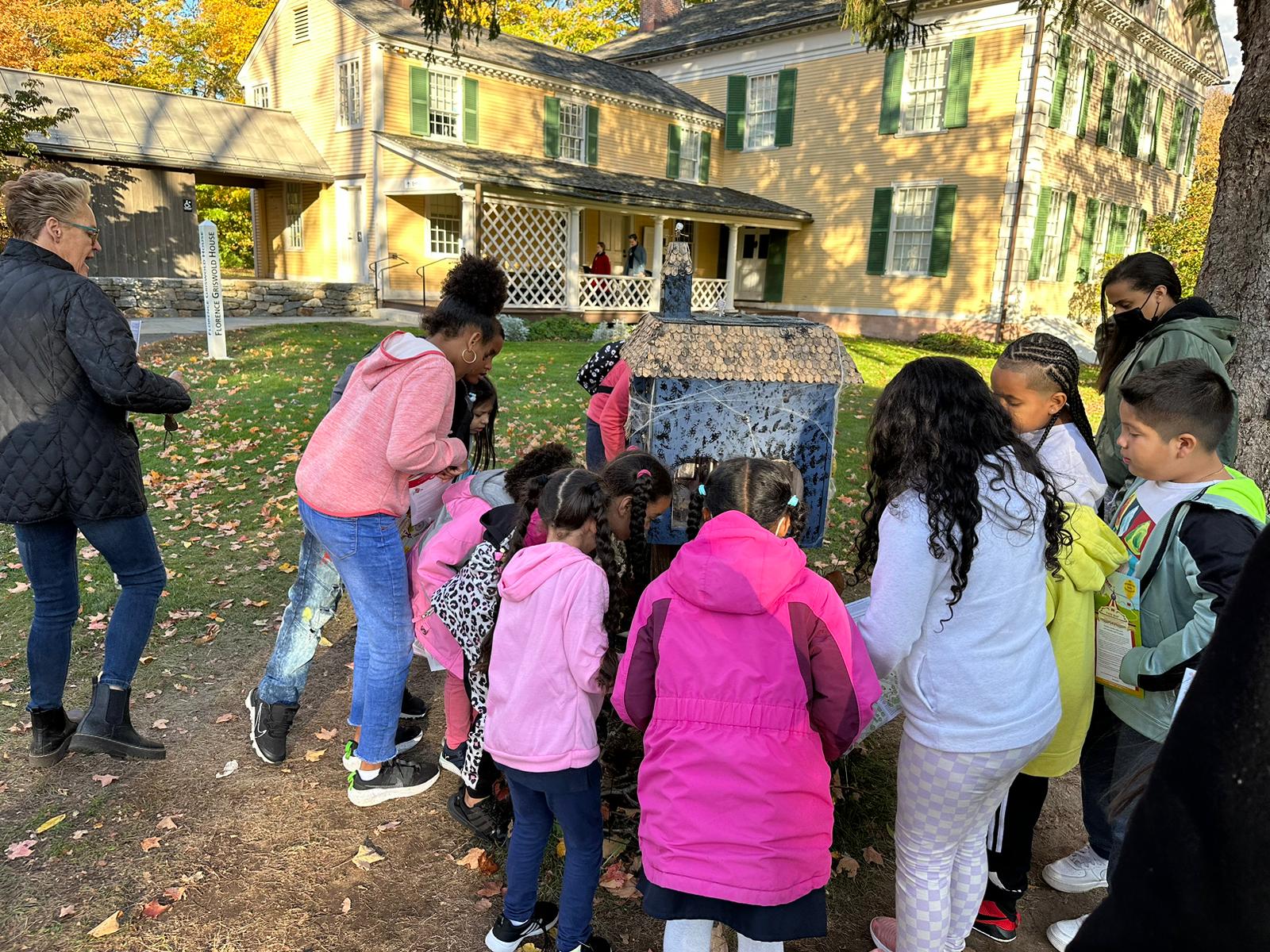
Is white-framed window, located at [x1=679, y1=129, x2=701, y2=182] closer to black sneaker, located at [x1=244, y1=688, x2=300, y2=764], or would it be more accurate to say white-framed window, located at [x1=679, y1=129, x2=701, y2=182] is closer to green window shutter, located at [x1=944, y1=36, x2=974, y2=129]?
green window shutter, located at [x1=944, y1=36, x2=974, y2=129]

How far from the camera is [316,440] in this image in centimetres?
302

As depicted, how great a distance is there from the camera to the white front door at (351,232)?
20656 mm

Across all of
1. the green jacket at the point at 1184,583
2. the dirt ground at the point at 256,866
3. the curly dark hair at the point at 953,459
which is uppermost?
the curly dark hair at the point at 953,459

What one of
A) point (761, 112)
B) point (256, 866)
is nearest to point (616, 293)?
point (761, 112)

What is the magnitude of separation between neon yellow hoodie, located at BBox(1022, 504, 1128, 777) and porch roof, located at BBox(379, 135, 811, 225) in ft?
53.1

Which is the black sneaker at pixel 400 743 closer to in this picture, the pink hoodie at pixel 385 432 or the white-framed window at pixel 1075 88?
the pink hoodie at pixel 385 432

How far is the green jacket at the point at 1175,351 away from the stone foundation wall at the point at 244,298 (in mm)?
16762

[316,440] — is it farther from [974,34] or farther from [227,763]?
[974,34]

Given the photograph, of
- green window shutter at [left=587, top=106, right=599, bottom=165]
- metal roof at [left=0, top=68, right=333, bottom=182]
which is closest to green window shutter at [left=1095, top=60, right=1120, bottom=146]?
green window shutter at [left=587, top=106, right=599, bottom=165]

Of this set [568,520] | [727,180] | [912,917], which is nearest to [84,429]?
[568,520]

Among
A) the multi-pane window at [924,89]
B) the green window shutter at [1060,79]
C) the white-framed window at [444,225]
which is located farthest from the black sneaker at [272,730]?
the multi-pane window at [924,89]

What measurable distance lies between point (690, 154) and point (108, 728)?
2352cm

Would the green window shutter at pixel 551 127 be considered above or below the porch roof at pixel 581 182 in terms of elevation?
above

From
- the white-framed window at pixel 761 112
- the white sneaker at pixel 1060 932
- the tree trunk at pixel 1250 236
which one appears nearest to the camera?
the white sneaker at pixel 1060 932
